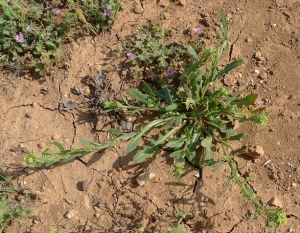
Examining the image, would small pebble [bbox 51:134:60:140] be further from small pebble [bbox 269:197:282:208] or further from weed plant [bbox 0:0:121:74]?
small pebble [bbox 269:197:282:208]

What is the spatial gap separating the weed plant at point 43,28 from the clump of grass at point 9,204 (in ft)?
3.73

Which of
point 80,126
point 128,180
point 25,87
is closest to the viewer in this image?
point 128,180

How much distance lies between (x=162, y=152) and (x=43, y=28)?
184 centimetres

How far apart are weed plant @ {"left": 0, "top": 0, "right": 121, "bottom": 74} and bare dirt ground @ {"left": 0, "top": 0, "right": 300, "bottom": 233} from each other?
0.12 metres

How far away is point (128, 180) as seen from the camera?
3102 millimetres

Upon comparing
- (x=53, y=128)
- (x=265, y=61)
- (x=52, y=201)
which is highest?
(x=265, y=61)

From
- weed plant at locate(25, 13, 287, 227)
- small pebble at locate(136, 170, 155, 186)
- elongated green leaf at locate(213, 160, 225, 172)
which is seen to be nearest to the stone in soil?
weed plant at locate(25, 13, 287, 227)

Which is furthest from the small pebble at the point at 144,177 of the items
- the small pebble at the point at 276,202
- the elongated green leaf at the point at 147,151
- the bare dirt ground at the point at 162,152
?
the small pebble at the point at 276,202

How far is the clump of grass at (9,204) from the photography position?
3141mm

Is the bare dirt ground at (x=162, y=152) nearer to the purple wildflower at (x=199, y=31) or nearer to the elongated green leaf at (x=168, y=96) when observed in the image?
the purple wildflower at (x=199, y=31)

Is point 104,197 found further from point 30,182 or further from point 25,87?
point 25,87

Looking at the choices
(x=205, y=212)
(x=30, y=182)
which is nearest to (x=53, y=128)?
(x=30, y=182)

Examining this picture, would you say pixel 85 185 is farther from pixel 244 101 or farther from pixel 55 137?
pixel 244 101

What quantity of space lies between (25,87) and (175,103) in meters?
1.61
